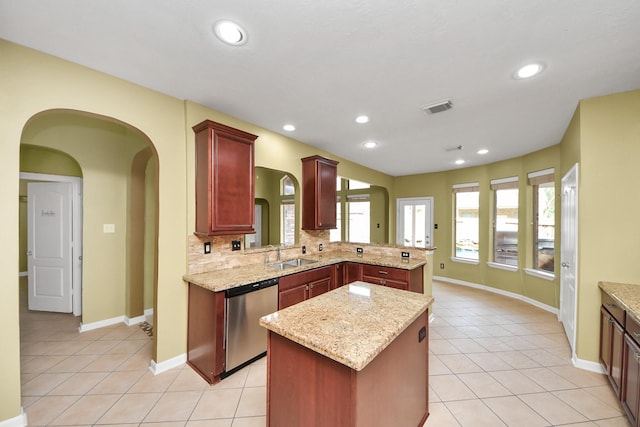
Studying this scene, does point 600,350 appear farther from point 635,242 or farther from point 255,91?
point 255,91

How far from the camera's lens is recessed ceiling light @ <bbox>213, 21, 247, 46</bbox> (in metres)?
1.57

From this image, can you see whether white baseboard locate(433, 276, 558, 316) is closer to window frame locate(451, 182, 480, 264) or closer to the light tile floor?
window frame locate(451, 182, 480, 264)

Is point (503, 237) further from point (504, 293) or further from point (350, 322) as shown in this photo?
point (350, 322)

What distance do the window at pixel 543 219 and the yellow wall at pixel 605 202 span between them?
6.33ft

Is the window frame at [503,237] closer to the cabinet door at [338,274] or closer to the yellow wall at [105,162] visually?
the cabinet door at [338,274]

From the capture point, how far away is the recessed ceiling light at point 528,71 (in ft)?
6.33

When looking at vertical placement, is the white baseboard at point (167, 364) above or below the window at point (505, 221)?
below

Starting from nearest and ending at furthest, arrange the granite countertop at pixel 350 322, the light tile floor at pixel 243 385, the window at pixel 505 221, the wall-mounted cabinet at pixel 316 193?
the granite countertop at pixel 350 322 → the light tile floor at pixel 243 385 → the wall-mounted cabinet at pixel 316 193 → the window at pixel 505 221

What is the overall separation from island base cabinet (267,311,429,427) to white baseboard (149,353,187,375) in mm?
1514

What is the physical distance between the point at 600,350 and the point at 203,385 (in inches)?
143

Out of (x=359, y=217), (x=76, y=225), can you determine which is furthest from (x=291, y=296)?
(x=359, y=217)

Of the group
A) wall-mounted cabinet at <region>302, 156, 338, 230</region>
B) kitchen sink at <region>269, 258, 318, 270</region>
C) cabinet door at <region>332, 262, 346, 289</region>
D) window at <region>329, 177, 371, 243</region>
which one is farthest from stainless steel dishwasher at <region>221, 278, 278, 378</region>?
window at <region>329, 177, 371, 243</region>

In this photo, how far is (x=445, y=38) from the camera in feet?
5.38

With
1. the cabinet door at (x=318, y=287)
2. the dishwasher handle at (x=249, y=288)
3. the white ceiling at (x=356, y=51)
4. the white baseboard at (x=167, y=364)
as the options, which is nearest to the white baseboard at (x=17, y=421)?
the white baseboard at (x=167, y=364)
